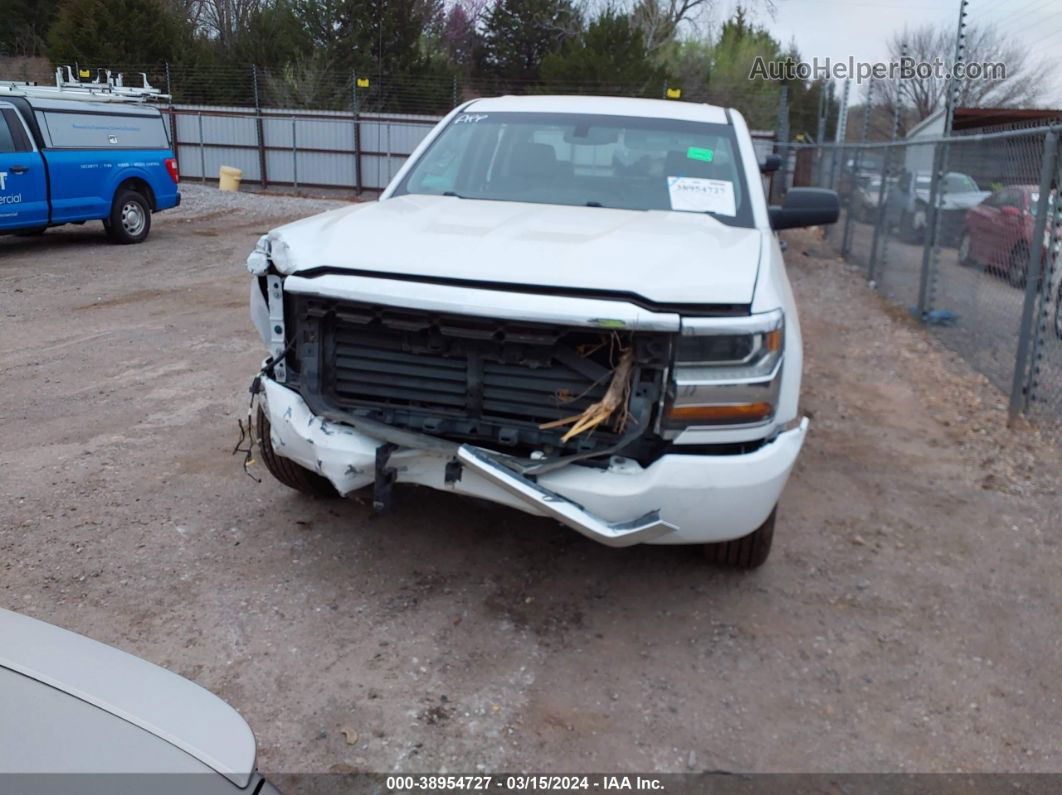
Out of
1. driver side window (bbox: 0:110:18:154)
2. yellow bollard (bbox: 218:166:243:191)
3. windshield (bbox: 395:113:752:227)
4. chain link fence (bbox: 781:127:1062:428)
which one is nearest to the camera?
windshield (bbox: 395:113:752:227)

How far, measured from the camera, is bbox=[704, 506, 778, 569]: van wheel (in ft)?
12.1

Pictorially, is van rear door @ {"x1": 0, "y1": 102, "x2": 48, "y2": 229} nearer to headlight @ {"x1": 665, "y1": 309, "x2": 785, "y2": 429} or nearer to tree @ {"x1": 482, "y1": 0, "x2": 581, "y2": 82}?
headlight @ {"x1": 665, "y1": 309, "x2": 785, "y2": 429}

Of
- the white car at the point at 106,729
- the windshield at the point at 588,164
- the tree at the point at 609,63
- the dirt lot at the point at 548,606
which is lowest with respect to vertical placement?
the dirt lot at the point at 548,606

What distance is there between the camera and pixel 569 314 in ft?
9.77

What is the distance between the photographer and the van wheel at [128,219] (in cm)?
1259

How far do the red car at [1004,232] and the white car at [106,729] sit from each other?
20.3ft

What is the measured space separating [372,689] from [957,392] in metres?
5.51

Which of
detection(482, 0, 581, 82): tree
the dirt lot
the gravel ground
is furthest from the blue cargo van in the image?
detection(482, 0, 581, 82): tree

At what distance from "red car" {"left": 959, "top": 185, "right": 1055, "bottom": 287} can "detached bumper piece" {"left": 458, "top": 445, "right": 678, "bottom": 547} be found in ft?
14.7

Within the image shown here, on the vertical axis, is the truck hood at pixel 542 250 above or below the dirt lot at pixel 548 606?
above

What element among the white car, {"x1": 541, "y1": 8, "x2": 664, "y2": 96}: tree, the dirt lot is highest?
{"x1": 541, "y1": 8, "x2": 664, "y2": 96}: tree

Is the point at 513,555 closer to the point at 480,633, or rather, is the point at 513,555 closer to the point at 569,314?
the point at 480,633

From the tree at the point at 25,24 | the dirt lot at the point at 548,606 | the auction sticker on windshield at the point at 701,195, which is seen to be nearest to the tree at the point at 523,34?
the tree at the point at 25,24

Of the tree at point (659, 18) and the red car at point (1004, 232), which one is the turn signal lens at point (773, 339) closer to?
the red car at point (1004, 232)
